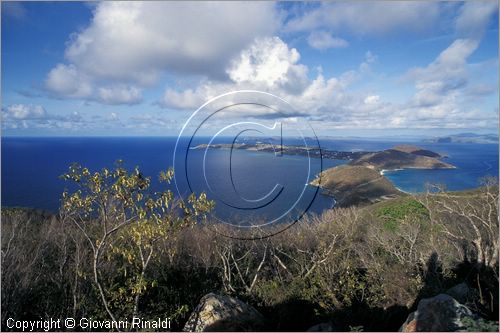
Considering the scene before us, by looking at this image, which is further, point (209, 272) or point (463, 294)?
point (209, 272)

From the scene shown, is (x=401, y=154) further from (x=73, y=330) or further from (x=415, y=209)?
(x=73, y=330)

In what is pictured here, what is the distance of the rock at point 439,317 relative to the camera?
7387 mm

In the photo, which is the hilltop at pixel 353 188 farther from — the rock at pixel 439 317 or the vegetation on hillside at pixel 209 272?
the rock at pixel 439 317

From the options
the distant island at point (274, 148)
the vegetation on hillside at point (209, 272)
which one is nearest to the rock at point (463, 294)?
the vegetation on hillside at point (209, 272)

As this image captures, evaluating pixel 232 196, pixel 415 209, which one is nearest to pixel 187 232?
pixel 232 196

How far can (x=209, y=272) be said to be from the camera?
1443cm

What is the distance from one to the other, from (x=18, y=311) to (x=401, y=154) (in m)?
81.0

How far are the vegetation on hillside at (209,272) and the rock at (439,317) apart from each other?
5.86 ft

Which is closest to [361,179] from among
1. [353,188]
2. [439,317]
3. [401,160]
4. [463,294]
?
[353,188]

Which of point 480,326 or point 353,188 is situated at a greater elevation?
point 480,326

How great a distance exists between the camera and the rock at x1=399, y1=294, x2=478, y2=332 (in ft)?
24.2

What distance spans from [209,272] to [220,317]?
17.7ft

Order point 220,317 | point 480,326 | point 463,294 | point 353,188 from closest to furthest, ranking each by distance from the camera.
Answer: point 480,326 < point 220,317 < point 463,294 < point 353,188

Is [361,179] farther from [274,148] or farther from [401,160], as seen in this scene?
[274,148]
